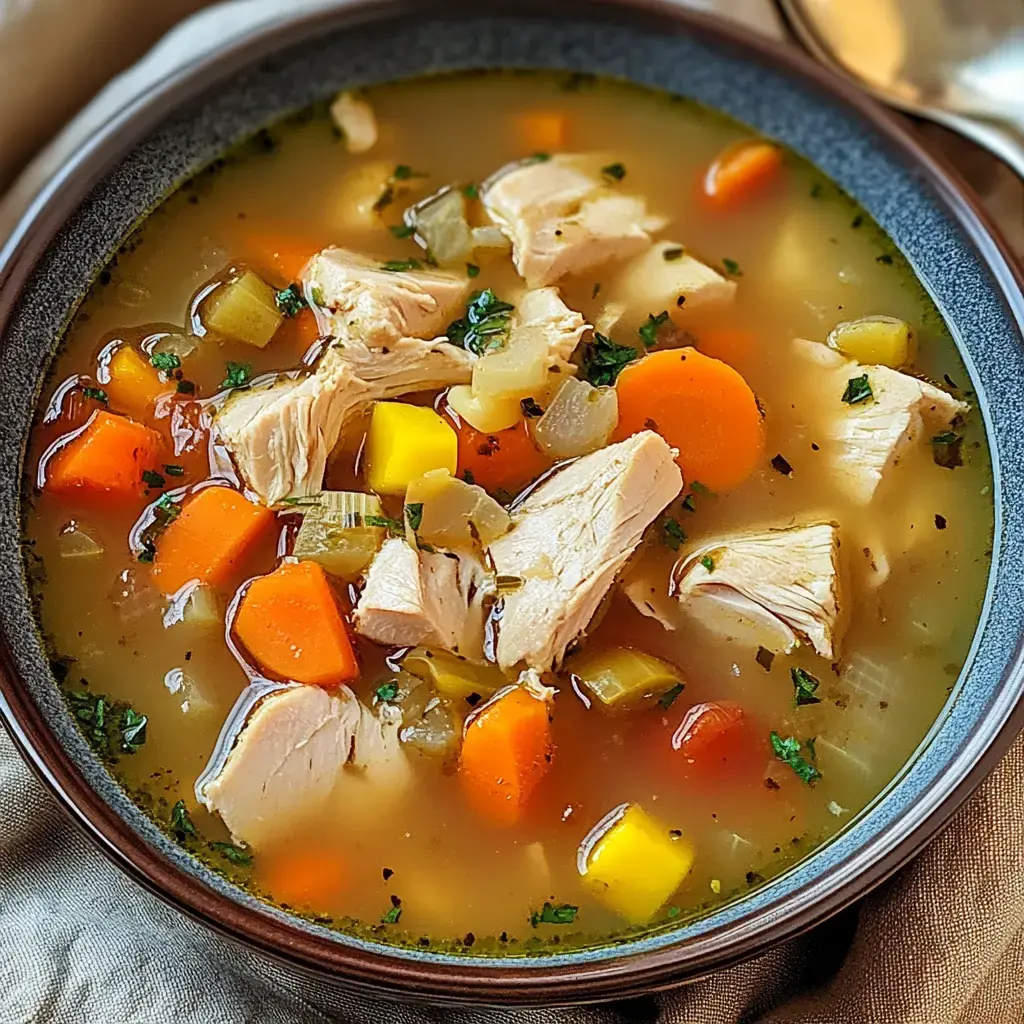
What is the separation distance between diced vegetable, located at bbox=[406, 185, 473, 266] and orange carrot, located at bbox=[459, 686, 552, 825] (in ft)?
3.18

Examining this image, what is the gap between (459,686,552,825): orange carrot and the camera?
2.34 metres

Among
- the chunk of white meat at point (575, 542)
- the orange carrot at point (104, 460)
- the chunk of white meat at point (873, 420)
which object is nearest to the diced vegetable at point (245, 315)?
the orange carrot at point (104, 460)

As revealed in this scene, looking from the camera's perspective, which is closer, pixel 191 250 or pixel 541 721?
pixel 541 721

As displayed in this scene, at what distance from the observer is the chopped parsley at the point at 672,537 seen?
101 inches

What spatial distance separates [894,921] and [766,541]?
0.74 m

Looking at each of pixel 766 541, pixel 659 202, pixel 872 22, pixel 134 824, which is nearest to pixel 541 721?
pixel 766 541

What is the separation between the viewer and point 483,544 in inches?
98.3

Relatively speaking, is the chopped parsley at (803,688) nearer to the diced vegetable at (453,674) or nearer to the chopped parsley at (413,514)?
the diced vegetable at (453,674)

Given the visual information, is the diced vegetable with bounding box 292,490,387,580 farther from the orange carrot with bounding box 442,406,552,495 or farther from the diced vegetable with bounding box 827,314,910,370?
the diced vegetable with bounding box 827,314,910,370

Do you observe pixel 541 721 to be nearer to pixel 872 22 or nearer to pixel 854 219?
pixel 854 219

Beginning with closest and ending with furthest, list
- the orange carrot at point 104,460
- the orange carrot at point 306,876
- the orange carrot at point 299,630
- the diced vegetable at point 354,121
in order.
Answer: the orange carrot at point 306,876 < the orange carrot at point 299,630 < the orange carrot at point 104,460 < the diced vegetable at point 354,121

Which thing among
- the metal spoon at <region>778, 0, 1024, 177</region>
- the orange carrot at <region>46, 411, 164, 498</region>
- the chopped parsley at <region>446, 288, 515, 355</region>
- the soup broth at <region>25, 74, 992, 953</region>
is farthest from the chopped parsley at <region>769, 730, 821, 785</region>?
the metal spoon at <region>778, 0, 1024, 177</region>

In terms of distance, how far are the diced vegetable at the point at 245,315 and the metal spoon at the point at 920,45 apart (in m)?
1.51

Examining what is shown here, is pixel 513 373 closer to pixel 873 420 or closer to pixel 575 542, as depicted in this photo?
pixel 575 542
